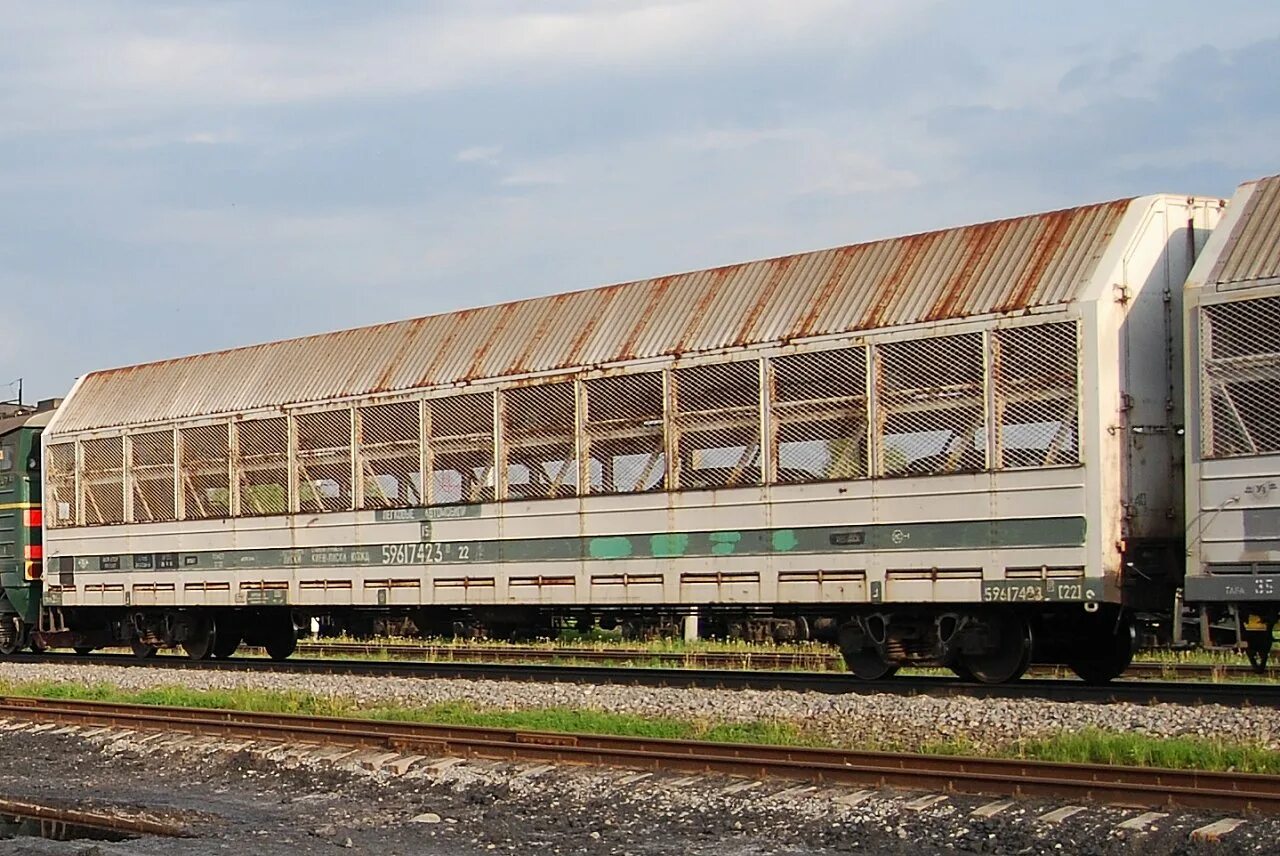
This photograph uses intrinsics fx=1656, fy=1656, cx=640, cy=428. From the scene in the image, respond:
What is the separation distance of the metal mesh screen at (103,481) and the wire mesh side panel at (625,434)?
9.20 metres

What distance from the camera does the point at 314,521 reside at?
2112cm

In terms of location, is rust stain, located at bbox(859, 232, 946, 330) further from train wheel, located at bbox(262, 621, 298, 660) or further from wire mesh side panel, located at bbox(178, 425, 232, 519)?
Result: train wheel, located at bbox(262, 621, 298, 660)

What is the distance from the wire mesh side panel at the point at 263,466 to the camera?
2170cm

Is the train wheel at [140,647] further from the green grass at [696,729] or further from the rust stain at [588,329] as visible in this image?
the rust stain at [588,329]

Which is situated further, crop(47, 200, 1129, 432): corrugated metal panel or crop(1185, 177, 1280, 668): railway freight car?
crop(47, 200, 1129, 432): corrugated metal panel

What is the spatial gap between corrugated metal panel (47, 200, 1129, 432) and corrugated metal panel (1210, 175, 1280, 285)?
1126 mm

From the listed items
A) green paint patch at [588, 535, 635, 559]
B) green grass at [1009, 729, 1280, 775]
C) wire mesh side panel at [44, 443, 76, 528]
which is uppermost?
wire mesh side panel at [44, 443, 76, 528]

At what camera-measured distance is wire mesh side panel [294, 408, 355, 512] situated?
2084 centimetres

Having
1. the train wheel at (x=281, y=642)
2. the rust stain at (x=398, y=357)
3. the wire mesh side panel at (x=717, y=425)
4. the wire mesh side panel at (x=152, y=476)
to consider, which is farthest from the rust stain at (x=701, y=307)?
the wire mesh side panel at (x=152, y=476)

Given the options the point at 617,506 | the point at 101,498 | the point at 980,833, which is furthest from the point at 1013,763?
the point at 101,498

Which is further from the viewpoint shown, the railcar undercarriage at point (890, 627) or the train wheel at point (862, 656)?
the train wheel at point (862, 656)

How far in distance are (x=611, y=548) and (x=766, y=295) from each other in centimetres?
319

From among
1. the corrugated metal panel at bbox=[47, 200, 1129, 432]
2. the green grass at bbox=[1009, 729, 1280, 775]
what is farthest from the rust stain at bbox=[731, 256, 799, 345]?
the green grass at bbox=[1009, 729, 1280, 775]

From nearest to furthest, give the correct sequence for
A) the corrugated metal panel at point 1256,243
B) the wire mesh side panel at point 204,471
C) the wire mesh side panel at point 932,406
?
1. the corrugated metal panel at point 1256,243
2. the wire mesh side panel at point 932,406
3. the wire mesh side panel at point 204,471
